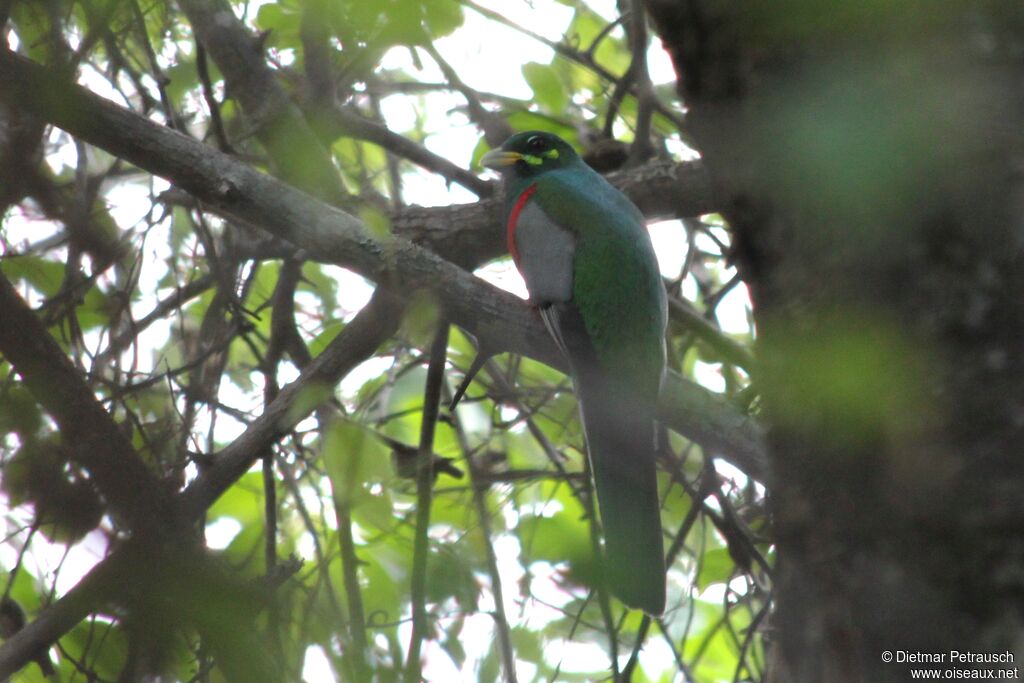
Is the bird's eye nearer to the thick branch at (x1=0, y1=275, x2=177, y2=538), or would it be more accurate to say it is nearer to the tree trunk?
the thick branch at (x1=0, y1=275, x2=177, y2=538)

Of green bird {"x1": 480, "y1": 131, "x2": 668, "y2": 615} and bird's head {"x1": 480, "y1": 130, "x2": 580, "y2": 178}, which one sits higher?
bird's head {"x1": 480, "y1": 130, "x2": 580, "y2": 178}

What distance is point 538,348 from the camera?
3.51 metres

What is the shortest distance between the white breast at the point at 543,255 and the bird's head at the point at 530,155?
1.29 feet

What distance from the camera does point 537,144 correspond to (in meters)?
4.77

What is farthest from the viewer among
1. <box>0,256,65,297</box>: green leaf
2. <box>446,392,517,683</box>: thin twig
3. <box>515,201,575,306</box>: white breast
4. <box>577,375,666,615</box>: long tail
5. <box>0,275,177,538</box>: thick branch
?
<box>515,201,575,306</box>: white breast

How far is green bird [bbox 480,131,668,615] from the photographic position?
3551 millimetres

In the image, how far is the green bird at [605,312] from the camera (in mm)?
3551

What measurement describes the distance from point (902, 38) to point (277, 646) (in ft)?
3.67

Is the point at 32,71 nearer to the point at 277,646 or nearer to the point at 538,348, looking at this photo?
the point at 538,348

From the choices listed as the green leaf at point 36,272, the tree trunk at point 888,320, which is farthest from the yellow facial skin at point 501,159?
the tree trunk at point 888,320

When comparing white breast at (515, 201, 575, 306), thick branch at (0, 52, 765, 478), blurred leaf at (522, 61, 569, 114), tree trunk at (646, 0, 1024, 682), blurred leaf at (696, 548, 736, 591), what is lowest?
tree trunk at (646, 0, 1024, 682)

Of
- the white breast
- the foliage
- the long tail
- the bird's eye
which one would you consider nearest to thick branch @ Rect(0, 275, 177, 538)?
the foliage

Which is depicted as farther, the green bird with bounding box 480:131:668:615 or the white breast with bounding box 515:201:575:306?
the white breast with bounding box 515:201:575:306

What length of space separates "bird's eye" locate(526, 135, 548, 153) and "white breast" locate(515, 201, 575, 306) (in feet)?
1.61
